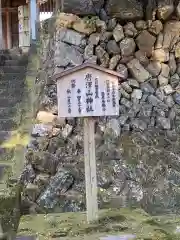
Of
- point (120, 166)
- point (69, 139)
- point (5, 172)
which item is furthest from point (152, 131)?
point (5, 172)

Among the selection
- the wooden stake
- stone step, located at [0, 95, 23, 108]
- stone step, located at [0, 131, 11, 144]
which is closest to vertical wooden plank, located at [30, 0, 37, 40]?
stone step, located at [0, 95, 23, 108]

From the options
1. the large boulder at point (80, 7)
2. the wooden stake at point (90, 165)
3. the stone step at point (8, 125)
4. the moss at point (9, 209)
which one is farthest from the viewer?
the large boulder at point (80, 7)

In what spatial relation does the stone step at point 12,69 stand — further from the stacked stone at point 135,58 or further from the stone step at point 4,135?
the stone step at point 4,135

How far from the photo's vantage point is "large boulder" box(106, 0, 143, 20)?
27.0 feet

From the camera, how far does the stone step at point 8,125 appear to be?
6.76 metres

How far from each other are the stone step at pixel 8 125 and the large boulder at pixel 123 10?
3092mm

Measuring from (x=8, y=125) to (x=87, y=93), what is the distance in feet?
8.46

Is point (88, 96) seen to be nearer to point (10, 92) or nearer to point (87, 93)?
point (87, 93)

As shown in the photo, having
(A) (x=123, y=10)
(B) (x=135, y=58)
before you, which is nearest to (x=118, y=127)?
(B) (x=135, y=58)

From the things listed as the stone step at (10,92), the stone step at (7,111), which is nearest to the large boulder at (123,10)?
the stone step at (10,92)

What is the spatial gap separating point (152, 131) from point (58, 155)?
196 cm

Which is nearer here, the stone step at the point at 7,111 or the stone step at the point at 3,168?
the stone step at the point at 3,168

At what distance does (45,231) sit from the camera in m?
4.61

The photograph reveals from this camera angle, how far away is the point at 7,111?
7.19 metres
